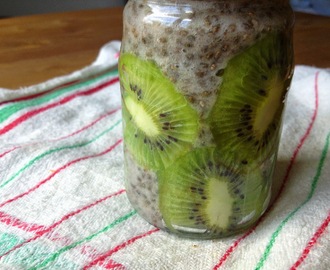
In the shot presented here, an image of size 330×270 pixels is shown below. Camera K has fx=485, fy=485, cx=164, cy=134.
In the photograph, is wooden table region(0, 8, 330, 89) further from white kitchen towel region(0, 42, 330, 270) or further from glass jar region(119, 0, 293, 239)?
glass jar region(119, 0, 293, 239)

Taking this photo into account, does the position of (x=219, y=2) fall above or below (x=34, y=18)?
above

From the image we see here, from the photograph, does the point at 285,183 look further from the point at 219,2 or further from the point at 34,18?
the point at 34,18

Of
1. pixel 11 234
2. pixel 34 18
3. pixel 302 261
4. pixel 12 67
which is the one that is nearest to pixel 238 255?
pixel 302 261

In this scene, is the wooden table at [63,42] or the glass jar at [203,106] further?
the wooden table at [63,42]

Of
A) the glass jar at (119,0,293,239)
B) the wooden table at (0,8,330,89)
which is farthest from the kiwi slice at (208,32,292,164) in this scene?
the wooden table at (0,8,330,89)

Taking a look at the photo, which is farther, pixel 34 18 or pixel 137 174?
pixel 34 18

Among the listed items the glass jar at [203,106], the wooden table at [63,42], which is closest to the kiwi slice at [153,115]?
the glass jar at [203,106]

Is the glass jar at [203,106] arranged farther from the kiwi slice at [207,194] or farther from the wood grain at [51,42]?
the wood grain at [51,42]

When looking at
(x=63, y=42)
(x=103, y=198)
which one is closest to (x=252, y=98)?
(x=103, y=198)
